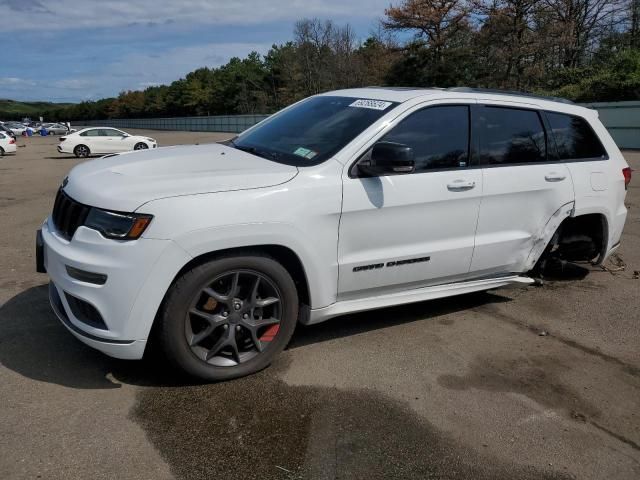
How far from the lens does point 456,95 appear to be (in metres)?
4.23

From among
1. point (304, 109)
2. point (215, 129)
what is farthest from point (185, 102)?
point (304, 109)

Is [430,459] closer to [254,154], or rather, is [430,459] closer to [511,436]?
[511,436]

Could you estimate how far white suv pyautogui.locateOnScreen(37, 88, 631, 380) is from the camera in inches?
121

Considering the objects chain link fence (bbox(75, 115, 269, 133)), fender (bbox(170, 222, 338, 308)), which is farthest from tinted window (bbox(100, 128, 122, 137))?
fender (bbox(170, 222, 338, 308))

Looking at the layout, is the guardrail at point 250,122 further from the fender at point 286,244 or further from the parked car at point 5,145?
the fender at point 286,244

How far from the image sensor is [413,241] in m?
3.90

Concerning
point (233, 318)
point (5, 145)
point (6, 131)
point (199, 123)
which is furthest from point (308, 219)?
point (199, 123)

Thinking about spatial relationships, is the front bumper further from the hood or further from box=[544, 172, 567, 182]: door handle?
box=[544, 172, 567, 182]: door handle

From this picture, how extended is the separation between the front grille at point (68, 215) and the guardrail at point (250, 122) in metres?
26.2

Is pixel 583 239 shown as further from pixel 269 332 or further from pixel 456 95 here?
pixel 269 332

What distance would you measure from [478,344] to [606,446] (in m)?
1.28

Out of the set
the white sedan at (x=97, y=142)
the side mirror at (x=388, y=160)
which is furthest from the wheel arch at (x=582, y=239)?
the white sedan at (x=97, y=142)

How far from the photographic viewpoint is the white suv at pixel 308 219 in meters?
3.06

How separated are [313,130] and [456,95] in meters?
1.14
